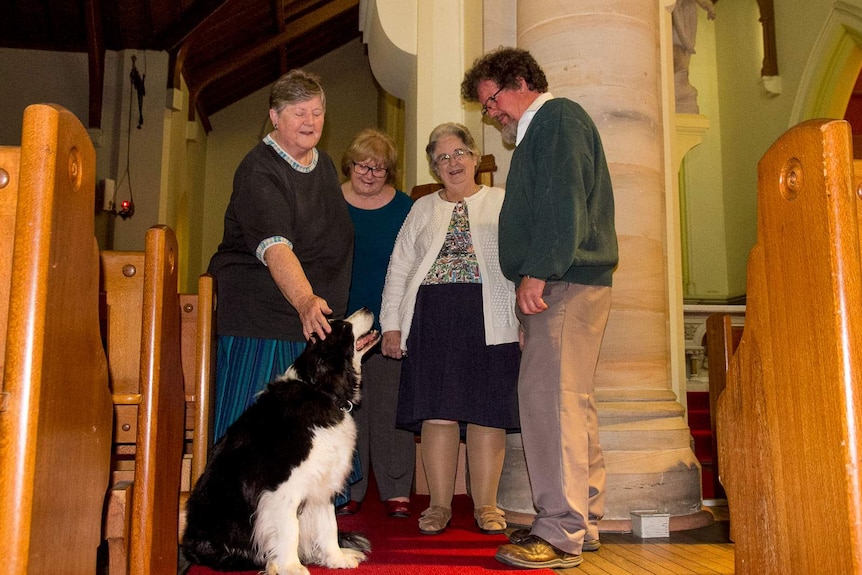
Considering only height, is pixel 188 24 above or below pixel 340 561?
above

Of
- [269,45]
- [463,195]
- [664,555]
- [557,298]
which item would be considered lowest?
[664,555]

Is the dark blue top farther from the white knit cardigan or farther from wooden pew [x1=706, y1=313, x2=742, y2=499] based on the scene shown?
wooden pew [x1=706, y1=313, x2=742, y2=499]

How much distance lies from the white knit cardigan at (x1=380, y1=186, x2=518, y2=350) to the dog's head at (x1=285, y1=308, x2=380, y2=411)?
64 centimetres

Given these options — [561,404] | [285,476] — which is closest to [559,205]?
[561,404]

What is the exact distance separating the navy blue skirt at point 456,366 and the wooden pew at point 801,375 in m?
1.61

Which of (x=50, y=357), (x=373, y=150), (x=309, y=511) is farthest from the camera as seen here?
(x=373, y=150)

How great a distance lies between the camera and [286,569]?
6.94ft

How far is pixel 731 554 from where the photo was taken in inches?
104

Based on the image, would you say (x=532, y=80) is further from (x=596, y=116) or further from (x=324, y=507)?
(x=324, y=507)

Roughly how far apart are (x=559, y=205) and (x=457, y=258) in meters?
0.74

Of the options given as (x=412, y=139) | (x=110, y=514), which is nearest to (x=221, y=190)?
(x=412, y=139)

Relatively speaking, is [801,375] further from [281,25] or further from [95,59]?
[281,25]

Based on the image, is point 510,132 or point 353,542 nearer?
point 353,542

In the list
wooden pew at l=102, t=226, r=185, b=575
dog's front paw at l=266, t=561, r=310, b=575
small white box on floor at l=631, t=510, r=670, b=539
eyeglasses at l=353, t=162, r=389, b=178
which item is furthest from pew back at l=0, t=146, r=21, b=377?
small white box on floor at l=631, t=510, r=670, b=539
